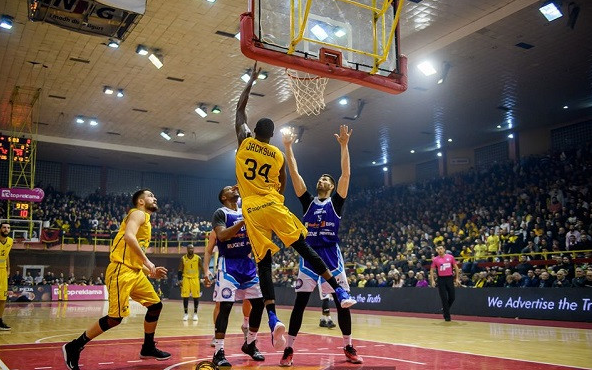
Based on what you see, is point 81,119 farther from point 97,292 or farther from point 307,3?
point 307,3

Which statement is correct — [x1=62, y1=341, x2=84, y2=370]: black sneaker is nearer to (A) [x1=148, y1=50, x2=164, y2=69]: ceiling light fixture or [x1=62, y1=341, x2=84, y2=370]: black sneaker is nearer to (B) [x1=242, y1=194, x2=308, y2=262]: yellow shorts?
(B) [x1=242, y1=194, x2=308, y2=262]: yellow shorts

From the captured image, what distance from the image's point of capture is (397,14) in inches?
321

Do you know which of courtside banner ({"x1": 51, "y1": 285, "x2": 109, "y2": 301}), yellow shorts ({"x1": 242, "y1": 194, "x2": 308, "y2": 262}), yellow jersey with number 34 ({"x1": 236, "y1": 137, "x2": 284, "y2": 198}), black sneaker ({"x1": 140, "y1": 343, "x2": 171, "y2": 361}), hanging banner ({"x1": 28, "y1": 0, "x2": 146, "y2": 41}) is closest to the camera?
yellow shorts ({"x1": 242, "y1": 194, "x2": 308, "y2": 262})

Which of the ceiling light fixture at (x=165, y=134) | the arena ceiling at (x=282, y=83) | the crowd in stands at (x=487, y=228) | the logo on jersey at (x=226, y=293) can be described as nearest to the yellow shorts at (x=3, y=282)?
the logo on jersey at (x=226, y=293)

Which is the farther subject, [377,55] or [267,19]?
[377,55]

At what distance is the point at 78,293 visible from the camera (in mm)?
28734

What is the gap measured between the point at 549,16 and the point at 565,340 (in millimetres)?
8989

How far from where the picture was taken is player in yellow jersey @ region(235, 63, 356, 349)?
17.1ft

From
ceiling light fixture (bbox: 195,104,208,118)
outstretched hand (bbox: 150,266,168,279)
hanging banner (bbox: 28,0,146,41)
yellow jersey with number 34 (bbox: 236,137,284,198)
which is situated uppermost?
ceiling light fixture (bbox: 195,104,208,118)

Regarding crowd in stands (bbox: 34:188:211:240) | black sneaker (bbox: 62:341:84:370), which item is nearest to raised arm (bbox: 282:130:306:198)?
black sneaker (bbox: 62:341:84:370)

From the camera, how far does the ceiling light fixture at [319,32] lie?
25.6ft

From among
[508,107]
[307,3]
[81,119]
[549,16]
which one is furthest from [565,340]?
[81,119]

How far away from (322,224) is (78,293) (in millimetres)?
26007

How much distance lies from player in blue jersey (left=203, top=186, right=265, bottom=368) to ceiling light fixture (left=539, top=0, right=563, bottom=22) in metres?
10.7
